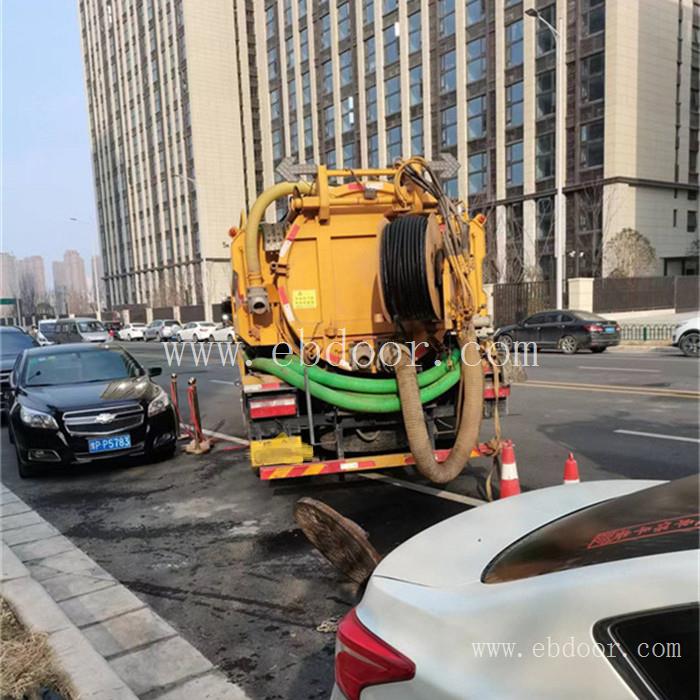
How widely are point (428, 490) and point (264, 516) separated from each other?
1640mm

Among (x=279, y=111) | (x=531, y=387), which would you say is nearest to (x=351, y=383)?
(x=531, y=387)

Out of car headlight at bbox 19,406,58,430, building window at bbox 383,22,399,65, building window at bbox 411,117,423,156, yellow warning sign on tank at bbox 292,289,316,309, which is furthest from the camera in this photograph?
building window at bbox 383,22,399,65

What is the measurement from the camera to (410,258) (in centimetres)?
522

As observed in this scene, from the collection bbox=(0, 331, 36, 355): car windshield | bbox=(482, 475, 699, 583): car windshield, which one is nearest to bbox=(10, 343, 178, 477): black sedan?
bbox=(0, 331, 36, 355): car windshield

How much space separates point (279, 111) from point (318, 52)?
8.51 meters

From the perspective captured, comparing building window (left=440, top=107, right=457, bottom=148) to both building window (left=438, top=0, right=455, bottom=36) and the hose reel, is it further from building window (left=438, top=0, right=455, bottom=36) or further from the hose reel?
the hose reel

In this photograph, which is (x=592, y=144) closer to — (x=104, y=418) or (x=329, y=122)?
(x=329, y=122)

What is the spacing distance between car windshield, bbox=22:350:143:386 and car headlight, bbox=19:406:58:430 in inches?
35.7

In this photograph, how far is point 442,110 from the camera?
143 feet

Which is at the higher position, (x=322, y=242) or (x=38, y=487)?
(x=322, y=242)

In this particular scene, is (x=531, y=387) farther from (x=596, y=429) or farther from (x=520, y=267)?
(x=520, y=267)

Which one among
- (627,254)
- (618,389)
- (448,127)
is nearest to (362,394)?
(618,389)

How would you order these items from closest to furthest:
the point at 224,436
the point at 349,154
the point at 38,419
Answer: the point at 38,419 → the point at 224,436 → the point at 349,154

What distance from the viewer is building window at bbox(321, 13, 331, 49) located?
52375mm
